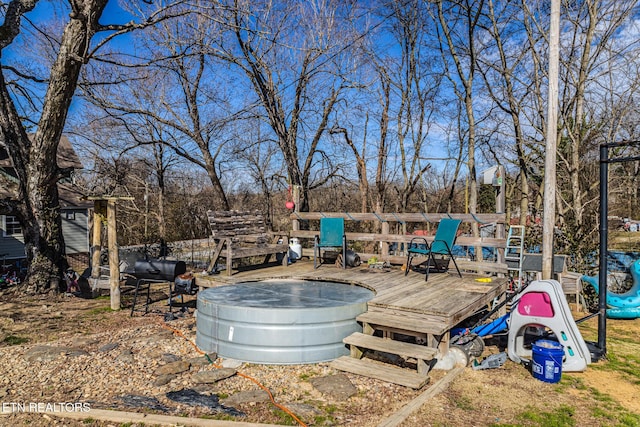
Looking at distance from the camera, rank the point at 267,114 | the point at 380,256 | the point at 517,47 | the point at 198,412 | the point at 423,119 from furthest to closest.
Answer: the point at 423,119, the point at 267,114, the point at 517,47, the point at 380,256, the point at 198,412

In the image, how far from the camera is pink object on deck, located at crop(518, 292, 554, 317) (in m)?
4.24

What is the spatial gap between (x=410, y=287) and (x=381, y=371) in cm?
179

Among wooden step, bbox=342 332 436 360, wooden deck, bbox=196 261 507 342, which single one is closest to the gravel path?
wooden step, bbox=342 332 436 360

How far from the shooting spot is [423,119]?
1534 centimetres

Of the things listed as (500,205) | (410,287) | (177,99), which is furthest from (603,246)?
(177,99)

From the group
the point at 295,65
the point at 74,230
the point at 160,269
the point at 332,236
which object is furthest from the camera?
the point at 74,230

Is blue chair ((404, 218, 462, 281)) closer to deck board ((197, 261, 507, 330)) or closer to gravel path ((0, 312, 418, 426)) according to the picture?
deck board ((197, 261, 507, 330))

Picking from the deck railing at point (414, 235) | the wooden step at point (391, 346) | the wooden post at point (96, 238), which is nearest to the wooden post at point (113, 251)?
the wooden post at point (96, 238)

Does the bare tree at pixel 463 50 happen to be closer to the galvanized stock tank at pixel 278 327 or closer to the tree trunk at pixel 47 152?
the galvanized stock tank at pixel 278 327

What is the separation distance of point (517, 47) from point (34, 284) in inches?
480

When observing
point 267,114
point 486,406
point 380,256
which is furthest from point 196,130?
point 486,406

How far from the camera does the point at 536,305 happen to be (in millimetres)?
4316

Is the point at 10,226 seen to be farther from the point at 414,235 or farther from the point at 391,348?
the point at 391,348

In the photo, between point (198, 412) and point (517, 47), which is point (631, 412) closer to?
point (198, 412)
